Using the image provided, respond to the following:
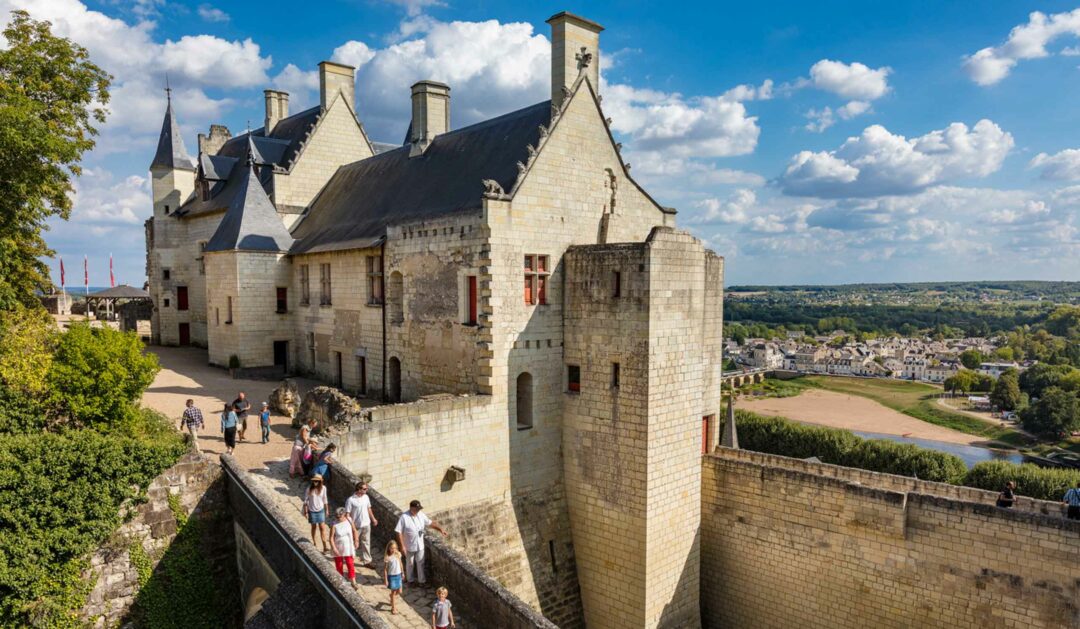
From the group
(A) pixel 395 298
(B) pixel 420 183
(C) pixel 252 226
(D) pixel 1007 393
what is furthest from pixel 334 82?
(D) pixel 1007 393

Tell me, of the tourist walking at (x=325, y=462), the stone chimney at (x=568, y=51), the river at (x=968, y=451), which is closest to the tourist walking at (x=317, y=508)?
the tourist walking at (x=325, y=462)

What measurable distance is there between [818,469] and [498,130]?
1351cm

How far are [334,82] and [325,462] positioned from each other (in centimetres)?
2275

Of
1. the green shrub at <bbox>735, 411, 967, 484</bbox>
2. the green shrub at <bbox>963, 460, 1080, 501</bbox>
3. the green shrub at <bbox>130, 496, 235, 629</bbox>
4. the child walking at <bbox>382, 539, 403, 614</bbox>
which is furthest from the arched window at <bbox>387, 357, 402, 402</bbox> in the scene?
the green shrub at <bbox>735, 411, 967, 484</bbox>

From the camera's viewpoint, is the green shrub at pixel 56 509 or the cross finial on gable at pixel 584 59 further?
the cross finial on gable at pixel 584 59

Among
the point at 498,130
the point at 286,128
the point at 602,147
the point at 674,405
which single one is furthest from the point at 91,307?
the point at 674,405

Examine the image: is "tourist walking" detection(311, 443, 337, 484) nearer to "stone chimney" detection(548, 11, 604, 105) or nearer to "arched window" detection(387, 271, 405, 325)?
"arched window" detection(387, 271, 405, 325)

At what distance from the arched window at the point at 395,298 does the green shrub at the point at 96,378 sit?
6.50m

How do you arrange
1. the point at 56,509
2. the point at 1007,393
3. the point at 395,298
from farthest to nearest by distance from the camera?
the point at 1007,393
the point at 395,298
the point at 56,509

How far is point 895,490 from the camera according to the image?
15133 millimetres

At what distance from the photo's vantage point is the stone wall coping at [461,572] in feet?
24.0

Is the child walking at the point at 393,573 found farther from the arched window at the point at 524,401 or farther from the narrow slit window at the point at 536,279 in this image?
the narrow slit window at the point at 536,279

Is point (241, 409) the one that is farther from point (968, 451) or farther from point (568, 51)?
point (968, 451)

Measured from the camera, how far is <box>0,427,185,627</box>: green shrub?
11.1 m
